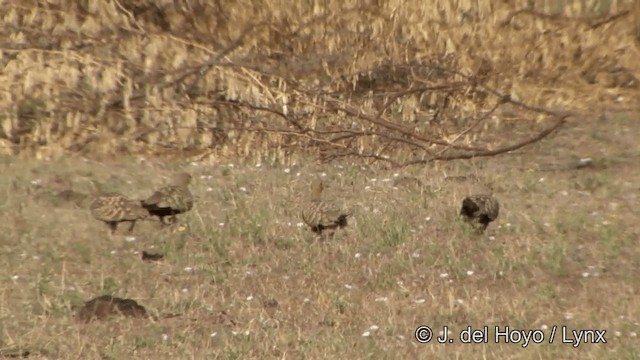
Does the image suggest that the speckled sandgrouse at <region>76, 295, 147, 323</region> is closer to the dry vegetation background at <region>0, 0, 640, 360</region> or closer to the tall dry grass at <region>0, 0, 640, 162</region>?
the dry vegetation background at <region>0, 0, 640, 360</region>

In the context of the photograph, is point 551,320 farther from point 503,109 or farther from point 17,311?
point 503,109

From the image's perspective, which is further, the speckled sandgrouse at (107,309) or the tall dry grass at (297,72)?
the tall dry grass at (297,72)

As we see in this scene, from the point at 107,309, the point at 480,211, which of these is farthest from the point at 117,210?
the point at 480,211

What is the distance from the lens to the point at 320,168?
39.6 ft

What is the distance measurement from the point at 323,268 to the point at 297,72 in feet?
21.9

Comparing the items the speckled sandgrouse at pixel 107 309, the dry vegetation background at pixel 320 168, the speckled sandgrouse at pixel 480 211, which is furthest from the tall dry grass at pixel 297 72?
the speckled sandgrouse at pixel 107 309

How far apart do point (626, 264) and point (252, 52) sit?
24.3ft

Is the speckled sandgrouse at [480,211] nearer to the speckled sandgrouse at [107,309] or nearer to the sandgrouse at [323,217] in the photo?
the sandgrouse at [323,217]

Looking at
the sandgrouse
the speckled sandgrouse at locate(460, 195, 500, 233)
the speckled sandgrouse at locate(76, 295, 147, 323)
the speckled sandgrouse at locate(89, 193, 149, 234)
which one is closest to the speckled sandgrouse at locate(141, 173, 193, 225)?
the speckled sandgrouse at locate(89, 193, 149, 234)

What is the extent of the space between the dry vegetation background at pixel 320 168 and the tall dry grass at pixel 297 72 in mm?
28

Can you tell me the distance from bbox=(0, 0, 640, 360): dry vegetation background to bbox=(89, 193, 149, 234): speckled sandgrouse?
0.59 feet

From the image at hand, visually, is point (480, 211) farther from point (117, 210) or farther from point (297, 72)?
point (297, 72)

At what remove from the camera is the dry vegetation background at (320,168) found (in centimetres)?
720

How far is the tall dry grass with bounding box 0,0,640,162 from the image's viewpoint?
42.9 ft
